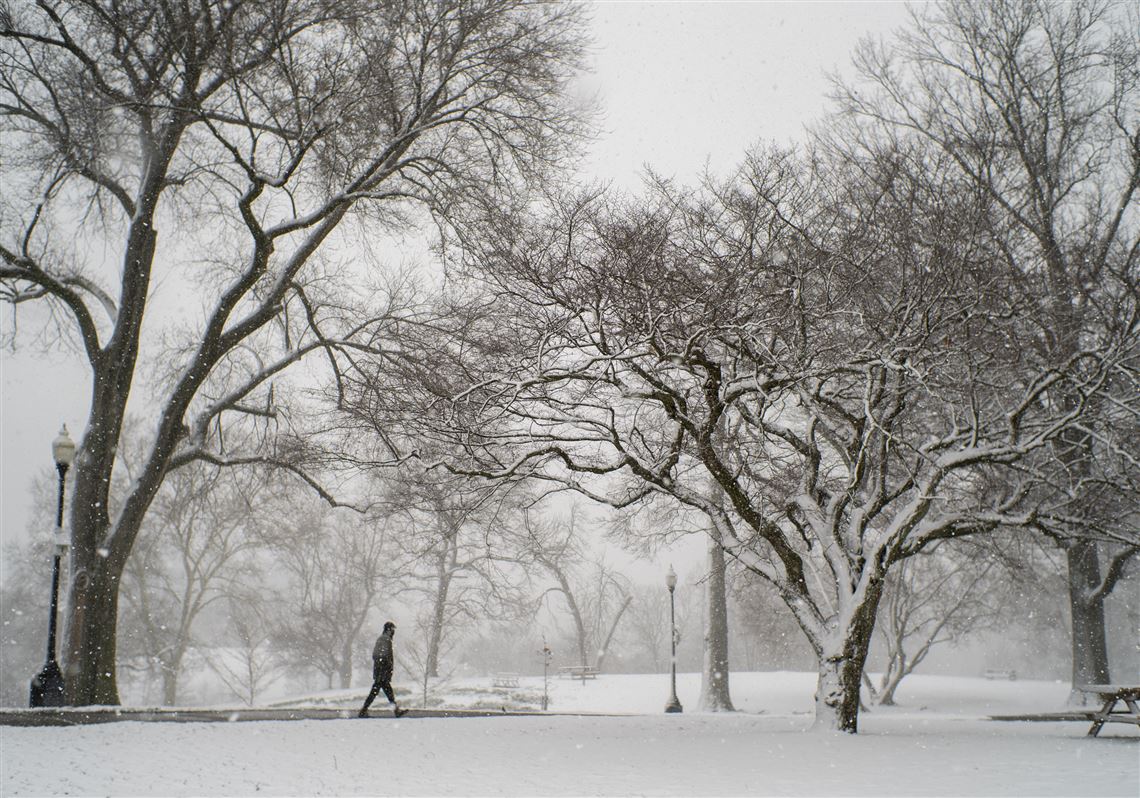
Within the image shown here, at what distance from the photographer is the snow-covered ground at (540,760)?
6742mm

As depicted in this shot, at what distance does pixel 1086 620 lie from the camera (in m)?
17.7

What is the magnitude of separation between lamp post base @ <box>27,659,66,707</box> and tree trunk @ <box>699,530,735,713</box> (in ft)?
42.3

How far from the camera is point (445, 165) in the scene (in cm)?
1376

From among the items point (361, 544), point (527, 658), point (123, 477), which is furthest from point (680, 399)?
point (527, 658)

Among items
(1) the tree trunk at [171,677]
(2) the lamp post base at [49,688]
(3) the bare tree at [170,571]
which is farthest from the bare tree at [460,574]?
(1) the tree trunk at [171,677]

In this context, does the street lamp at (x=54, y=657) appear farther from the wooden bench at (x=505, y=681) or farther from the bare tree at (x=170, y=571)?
the wooden bench at (x=505, y=681)

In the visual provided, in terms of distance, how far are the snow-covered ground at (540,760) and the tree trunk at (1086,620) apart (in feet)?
20.2

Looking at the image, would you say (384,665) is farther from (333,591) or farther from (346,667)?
(333,591)

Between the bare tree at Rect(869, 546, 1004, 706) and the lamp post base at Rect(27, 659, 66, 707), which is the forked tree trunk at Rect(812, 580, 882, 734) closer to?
the bare tree at Rect(869, 546, 1004, 706)

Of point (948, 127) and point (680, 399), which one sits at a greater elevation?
point (948, 127)

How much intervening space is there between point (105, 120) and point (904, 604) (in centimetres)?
2433

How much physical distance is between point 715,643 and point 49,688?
13.9 metres

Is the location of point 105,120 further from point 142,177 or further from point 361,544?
point 361,544

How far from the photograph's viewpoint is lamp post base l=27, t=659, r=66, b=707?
1195cm
